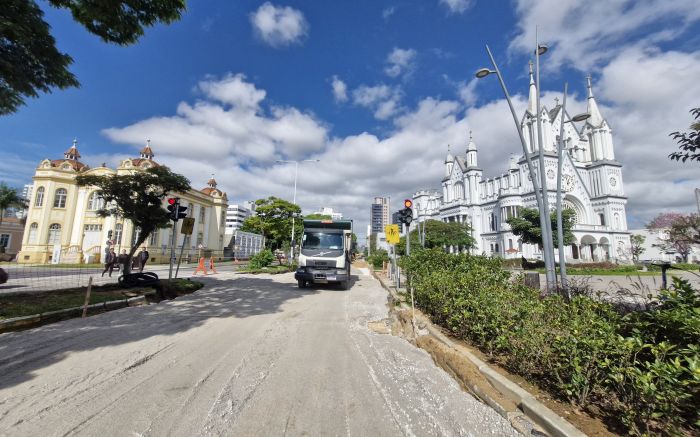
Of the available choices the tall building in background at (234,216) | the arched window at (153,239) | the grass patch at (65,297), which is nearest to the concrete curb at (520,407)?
the grass patch at (65,297)

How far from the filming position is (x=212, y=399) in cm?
334

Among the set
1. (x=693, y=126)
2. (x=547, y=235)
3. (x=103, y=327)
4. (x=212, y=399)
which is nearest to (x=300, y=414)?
(x=212, y=399)

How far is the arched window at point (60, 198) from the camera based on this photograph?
110 feet

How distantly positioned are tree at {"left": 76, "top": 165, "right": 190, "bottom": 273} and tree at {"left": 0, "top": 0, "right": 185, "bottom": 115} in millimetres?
3704

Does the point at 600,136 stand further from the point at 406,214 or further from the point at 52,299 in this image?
the point at 52,299

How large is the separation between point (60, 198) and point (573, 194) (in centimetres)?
8489

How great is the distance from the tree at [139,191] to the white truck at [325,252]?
5.54 m

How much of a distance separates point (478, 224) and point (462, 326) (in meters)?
76.3

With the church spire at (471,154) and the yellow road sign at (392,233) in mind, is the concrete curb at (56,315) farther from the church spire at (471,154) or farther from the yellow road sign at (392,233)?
the church spire at (471,154)

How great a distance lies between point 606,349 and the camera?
2875 millimetres

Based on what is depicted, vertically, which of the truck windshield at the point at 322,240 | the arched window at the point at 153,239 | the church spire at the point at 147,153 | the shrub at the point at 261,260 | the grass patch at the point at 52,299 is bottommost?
the grass patch at the point at 52,299

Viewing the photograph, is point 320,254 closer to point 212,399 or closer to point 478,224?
point 212,399

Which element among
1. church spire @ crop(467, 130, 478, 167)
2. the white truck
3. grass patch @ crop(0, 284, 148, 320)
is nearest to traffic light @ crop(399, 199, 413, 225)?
the white truck

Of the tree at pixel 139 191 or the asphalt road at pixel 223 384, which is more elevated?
the tree at pixel 139 191
